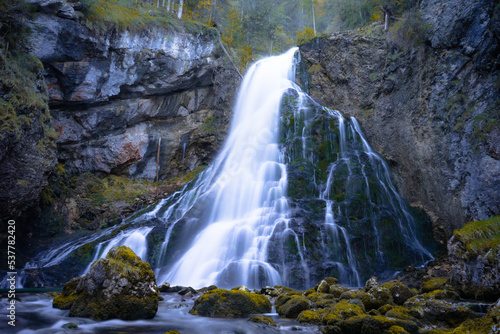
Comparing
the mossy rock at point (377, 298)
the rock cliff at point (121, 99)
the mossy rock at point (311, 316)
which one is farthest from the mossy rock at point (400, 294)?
the rock cliff at point (121, 99)

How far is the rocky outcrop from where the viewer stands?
1116cm

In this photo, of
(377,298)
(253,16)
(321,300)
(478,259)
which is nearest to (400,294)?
(377,298)

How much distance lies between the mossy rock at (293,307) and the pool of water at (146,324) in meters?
0.19

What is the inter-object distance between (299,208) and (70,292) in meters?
8.52

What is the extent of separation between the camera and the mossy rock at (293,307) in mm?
6434

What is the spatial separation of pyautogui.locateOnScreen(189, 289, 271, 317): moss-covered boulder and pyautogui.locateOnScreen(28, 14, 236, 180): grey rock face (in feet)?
44.3

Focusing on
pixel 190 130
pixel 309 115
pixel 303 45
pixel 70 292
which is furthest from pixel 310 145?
pixel 70 292

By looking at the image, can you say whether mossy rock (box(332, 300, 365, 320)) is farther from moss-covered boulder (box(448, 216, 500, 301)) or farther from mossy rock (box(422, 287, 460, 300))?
moss-covered boulder (box(448, 216, 500, 301))

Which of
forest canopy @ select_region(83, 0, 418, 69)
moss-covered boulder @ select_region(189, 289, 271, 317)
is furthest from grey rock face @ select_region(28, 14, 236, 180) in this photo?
moss-covered boulder @ select_region(189, 289, 271, 317)

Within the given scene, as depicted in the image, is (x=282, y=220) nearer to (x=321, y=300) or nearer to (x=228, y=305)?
(x=321, y=300)

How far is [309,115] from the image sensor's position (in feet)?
57.3

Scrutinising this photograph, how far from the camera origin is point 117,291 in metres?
5.68

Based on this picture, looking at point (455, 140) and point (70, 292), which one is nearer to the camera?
point (70, 292)

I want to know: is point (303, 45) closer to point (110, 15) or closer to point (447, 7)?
point (447, 7)
